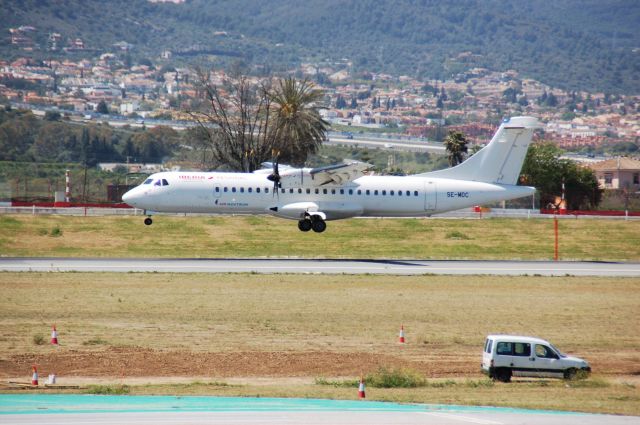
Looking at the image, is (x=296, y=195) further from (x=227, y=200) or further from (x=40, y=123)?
(x=40, y=123)

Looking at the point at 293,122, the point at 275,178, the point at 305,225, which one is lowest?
the point at 305,225

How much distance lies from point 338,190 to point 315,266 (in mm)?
6376

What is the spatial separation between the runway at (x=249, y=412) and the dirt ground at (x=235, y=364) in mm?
3614

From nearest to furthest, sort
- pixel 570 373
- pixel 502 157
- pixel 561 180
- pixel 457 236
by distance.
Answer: pixel 570 373 < pixel 502 157 < pixel 457 236 < pixel 561 180

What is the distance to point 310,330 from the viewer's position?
97.9ft

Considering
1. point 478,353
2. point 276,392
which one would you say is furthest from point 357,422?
point 478,353

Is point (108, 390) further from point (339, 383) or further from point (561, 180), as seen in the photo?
point (561, 180)

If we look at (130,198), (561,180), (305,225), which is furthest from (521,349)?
(561,180)

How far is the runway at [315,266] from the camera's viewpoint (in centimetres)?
4066

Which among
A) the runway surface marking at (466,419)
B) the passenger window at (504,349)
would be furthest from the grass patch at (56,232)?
the runway surface marking at (466,419)

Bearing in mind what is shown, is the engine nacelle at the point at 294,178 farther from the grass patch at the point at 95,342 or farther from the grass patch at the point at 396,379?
the grass patch at the point at 396,379

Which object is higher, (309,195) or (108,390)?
(309,195)

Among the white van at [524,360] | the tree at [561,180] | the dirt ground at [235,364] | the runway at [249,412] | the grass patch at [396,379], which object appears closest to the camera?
the runway at [249,412]

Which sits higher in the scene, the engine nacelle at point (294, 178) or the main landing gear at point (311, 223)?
the engine nacelle at point (294, 178)
